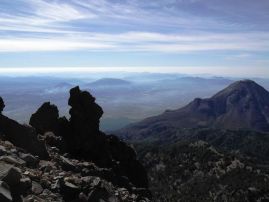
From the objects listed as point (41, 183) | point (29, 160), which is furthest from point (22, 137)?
point (41, 183)

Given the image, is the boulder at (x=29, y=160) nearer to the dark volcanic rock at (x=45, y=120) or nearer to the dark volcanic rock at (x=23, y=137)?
the dark volcanic rock at (x=23, y=137)

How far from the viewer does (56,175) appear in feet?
101

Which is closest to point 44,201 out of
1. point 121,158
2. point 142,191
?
point 142,191

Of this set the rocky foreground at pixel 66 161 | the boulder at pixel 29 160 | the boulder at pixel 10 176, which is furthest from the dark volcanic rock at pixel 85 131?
the boulder at pixel 10 176

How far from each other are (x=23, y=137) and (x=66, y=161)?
14.0ft

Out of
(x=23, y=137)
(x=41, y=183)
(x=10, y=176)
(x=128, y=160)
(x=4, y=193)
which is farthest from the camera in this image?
(x=128, y=160)

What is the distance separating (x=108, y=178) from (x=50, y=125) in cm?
1817

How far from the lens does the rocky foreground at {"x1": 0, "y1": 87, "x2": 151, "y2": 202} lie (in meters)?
26.6

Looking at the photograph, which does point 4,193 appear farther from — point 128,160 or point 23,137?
point 128,160

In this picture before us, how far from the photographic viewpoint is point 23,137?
3812 centimetres

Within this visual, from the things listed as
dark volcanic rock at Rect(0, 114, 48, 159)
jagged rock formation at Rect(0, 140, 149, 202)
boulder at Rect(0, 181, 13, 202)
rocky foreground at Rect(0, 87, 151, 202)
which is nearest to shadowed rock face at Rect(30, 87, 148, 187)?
rocky foreground at Rect(0, 87, 151, 202)

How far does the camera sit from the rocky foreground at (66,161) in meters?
26.6

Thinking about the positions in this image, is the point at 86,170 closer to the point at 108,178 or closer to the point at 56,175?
the point at 108,178

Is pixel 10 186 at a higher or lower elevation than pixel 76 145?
higher
